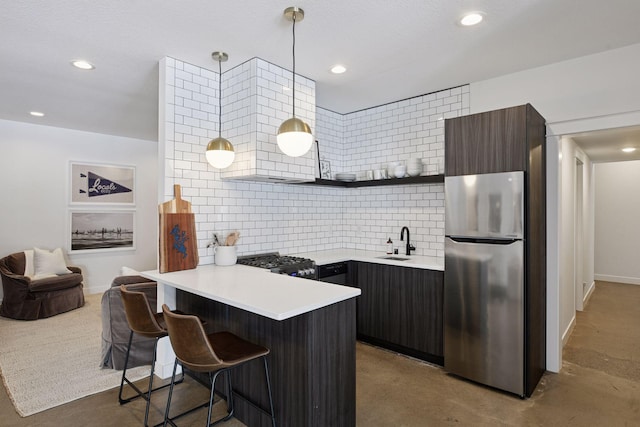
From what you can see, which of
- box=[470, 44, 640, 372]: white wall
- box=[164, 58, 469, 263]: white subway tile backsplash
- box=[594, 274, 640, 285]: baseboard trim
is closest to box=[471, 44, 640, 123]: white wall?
box=[470, 44, 640, 372]: white wall

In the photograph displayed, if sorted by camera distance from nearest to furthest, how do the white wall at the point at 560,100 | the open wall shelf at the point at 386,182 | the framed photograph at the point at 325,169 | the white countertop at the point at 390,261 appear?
1. the white wall at the point at 560,100
2. the white countertop at the point at 390,261
3. the open wall shelf at the point at 386,182
4. the framed photograph at the point at 325,169

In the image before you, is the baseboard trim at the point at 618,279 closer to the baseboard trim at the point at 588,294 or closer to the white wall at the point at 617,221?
the white wall at the point at 617,221

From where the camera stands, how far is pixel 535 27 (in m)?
2.45

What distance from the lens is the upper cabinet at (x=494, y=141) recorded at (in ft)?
8.73

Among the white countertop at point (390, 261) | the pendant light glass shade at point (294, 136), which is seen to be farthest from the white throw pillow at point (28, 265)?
the pendant light glass shade at point (294, 136)

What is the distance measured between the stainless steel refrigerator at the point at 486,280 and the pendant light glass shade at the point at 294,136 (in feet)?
4.56

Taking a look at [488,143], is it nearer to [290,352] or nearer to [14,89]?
[290,352]

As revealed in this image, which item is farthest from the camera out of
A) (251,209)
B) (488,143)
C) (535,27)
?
(251,209)

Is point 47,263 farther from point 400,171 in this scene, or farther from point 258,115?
point 400,171

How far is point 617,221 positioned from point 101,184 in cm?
925

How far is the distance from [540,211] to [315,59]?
87.8 inches

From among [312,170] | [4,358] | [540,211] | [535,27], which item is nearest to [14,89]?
[4,358]

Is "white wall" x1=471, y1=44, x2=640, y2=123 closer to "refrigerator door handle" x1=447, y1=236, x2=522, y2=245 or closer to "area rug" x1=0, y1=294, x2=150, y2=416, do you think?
"refrigerator door handle" x1=447, y1=236, x2=522, y2=245

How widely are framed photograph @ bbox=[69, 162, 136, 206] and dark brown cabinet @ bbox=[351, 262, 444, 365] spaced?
14.9 feet
